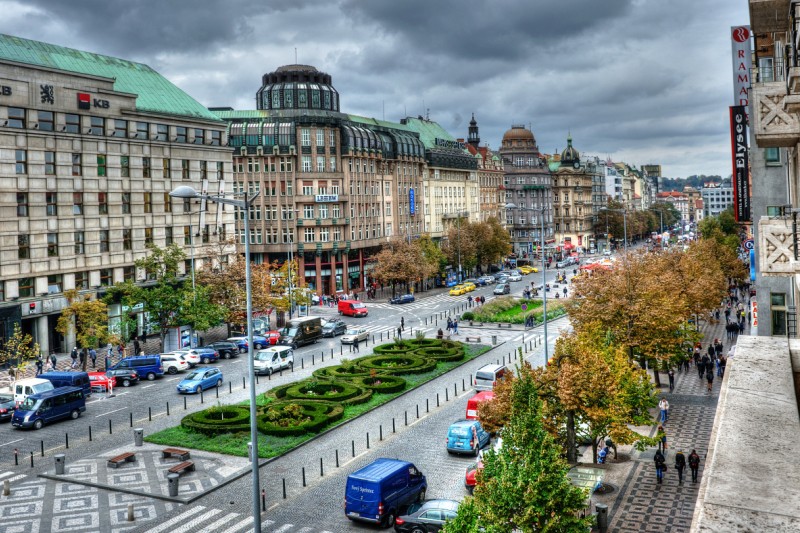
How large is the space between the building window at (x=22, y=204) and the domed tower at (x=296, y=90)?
50481 millimetres

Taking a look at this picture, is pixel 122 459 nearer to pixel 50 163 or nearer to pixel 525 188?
pixel 50 163

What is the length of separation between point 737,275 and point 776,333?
41053 mm

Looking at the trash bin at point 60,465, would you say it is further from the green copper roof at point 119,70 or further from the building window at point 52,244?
the green copper roof at point 119,70

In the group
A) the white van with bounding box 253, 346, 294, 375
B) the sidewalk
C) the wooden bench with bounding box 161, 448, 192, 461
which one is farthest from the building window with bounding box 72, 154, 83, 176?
the sidewalk

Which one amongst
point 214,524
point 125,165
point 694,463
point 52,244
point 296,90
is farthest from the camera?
point 296,90

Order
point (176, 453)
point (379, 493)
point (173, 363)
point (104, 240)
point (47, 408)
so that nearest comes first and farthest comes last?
1. point (379, 493)
2. point (176, 453)
3. point (47, 408)
4. point (173, 363)
5. point (104, 240)

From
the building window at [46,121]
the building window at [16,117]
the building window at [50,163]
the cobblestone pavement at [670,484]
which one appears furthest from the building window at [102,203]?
the cobblestone pavement at [670,484]

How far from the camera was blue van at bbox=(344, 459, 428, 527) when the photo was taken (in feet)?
84.1

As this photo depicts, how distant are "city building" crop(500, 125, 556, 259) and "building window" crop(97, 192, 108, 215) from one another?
364 ft

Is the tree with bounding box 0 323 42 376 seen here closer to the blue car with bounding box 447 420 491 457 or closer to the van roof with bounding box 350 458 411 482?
the blue car with bounding box 447 420 491 457

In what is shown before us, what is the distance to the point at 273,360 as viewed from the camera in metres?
52.3

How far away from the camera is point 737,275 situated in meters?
85.1

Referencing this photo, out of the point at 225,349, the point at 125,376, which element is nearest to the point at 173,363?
the point at 125,376

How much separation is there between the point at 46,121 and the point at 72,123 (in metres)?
2.41
